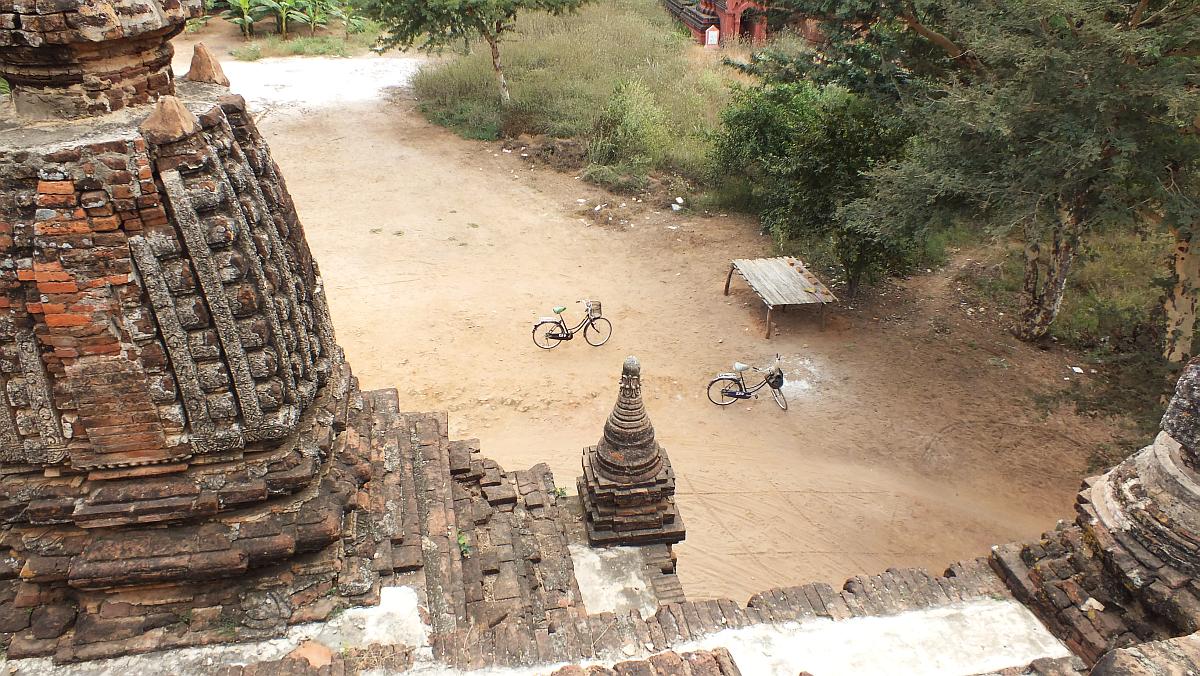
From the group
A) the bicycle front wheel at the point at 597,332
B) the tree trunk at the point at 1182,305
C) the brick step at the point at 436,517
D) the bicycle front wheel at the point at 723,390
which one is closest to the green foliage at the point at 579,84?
the bicycle front wheel at the point at 597,332

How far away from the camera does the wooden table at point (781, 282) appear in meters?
13.9

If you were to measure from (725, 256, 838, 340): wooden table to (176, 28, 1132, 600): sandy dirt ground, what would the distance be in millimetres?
695

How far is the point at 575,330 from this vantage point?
13828 mm

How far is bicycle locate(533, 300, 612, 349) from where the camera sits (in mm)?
13688

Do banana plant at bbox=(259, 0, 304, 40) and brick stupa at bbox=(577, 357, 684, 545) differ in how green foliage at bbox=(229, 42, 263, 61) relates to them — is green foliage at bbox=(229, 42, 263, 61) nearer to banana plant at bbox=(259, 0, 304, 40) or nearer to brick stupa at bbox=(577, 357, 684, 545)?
banana plant at bbox=(259, 0, 304, 40)

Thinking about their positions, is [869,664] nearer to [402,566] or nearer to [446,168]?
[402,566]

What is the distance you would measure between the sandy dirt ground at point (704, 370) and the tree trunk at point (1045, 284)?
414 millimetres

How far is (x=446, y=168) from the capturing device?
2100 cm

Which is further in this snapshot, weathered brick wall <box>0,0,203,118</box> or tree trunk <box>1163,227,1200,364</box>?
tree trunk <box>1163,227,1200,364</box>

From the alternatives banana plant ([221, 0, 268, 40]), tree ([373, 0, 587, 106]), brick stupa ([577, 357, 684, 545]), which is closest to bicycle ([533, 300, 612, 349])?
brick stupa ([577, 357, 684, 545])

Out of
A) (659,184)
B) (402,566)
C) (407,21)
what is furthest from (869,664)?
(407,21)

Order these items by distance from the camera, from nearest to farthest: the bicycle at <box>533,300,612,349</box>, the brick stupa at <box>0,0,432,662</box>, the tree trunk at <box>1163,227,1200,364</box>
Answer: the brick stupa at <box>0,0,432,662</box> → the tree trunk at <box>1163,227,1200,364</box> → the bicycle at <box>533,300,612,349</box>

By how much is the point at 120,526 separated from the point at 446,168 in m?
17.1

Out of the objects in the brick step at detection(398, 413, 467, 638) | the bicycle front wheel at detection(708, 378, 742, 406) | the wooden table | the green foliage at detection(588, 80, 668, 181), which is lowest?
the bicycle front wheel at detection(708, 378, 742, 406)
